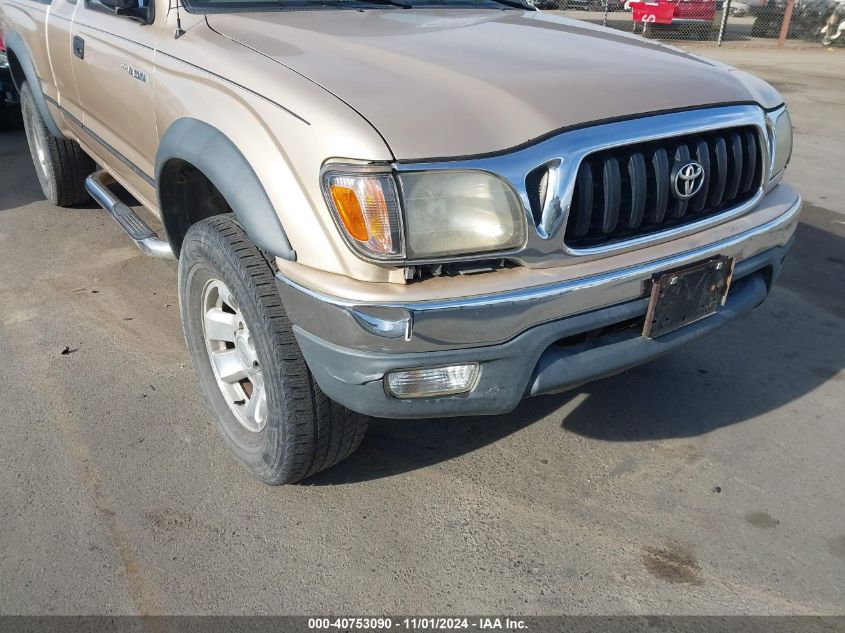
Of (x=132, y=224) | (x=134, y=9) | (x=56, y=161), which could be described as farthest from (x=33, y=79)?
(x=134, y=9)

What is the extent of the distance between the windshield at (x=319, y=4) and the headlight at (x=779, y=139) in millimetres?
1461

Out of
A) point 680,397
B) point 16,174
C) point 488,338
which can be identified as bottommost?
point 16,174

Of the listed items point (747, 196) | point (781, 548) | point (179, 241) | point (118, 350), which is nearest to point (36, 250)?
point (118, 350)

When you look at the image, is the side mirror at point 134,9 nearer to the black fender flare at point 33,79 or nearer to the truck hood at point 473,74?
the truck hood at point 473,74

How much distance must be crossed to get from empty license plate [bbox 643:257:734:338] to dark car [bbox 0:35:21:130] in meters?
5.92

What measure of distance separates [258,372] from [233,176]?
2.14 ft

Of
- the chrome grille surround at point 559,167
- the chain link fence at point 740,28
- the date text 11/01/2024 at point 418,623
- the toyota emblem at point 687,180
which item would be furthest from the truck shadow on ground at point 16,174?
the chain link fence at point 740,28

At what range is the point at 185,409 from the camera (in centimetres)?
302

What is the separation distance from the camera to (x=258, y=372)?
2.48 meters

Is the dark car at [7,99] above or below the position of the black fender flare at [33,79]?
below

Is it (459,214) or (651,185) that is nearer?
(459,214)

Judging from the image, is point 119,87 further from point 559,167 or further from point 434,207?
point 559,167

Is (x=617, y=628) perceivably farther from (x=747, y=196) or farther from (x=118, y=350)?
(x=118, y=350)

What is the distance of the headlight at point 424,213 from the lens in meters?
1.90
